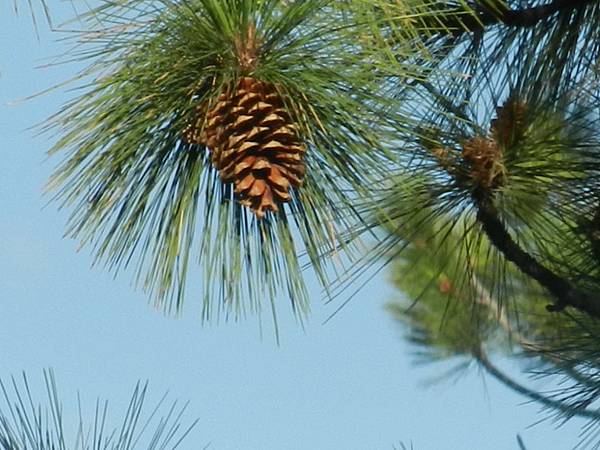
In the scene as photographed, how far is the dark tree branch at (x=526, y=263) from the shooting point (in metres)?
1.72

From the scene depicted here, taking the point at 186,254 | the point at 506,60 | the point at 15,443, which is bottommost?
the point at 15,443

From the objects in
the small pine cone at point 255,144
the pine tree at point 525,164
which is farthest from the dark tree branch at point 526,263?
the small pine cone at point 255,144

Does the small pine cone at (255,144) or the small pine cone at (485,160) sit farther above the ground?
the small pine cone at (485,160)

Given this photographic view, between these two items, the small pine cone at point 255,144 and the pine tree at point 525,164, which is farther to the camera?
the pine tree at point 525,164

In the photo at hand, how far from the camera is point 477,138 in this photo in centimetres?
165

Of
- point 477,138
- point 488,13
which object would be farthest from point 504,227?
point 488,13

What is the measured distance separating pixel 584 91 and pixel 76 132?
32.9 inches

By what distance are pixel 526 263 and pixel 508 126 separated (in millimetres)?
240

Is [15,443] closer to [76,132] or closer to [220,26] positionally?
[76,132]

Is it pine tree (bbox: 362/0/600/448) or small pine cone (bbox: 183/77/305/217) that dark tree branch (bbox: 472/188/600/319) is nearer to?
pine tree (bbox: 362/0/600/448)

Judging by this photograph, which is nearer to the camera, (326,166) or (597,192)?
Result: (326,166)

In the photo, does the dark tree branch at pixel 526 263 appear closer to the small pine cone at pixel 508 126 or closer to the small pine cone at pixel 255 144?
the small pine cone at pixel 508 126

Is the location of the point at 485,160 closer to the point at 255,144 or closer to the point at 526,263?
the point at 526,263

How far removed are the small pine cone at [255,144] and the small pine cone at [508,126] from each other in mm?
474
